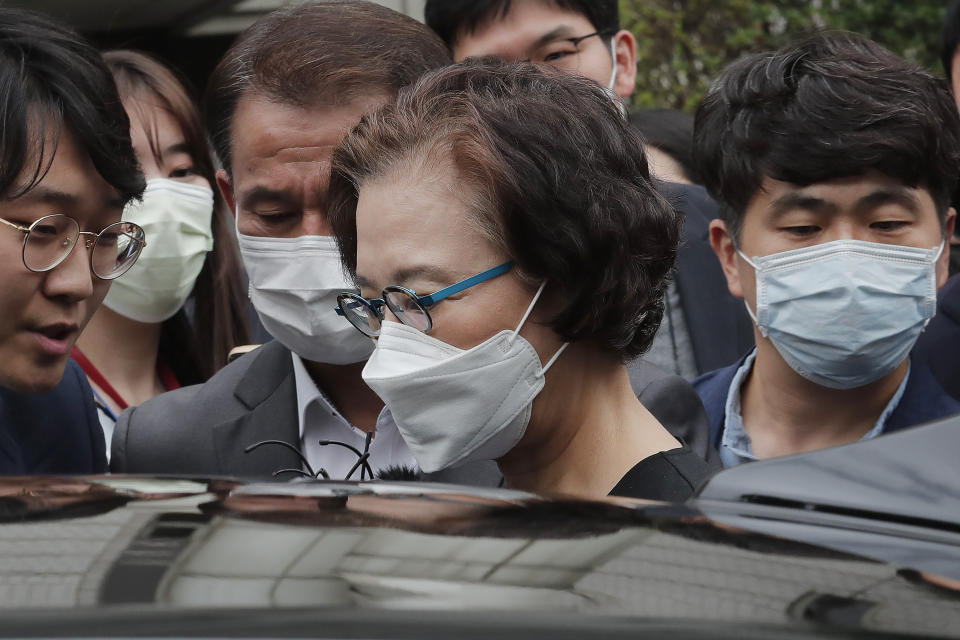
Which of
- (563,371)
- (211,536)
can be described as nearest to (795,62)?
(563,371)

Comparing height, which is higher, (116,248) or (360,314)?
(116,248)

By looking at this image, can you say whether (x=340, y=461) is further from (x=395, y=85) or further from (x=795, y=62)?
(x=795, y=62)

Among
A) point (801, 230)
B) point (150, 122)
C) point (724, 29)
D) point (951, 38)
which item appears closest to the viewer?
point (801, 230)

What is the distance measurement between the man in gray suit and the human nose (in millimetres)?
410

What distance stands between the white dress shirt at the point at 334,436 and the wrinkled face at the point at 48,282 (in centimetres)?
59

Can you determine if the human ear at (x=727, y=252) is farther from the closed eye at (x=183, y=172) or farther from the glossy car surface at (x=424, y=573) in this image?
the glossy car surface at (x=424, y=573)

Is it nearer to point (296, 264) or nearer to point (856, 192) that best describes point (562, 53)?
point (856, 192)

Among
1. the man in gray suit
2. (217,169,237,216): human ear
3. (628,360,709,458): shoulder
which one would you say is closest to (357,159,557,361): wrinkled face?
the man in gray suit

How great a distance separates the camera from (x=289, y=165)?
3.06m

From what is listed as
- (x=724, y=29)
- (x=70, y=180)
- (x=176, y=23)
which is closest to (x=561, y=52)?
(x=70, y=180)

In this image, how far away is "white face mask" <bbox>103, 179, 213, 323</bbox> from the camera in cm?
420

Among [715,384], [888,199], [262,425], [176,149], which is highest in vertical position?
[176,149]

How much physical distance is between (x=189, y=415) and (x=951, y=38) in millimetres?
3000

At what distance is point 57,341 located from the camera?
115 inches
